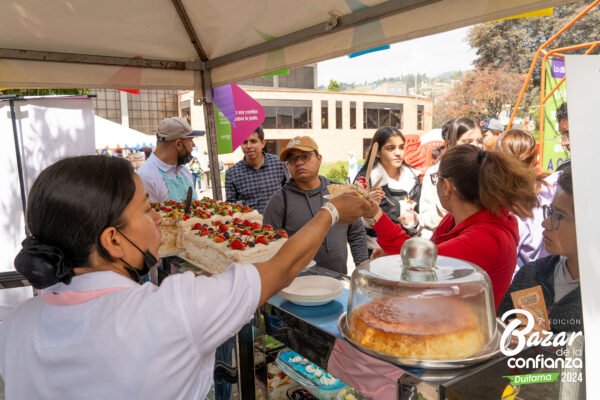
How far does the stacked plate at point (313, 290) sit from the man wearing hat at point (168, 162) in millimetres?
3084

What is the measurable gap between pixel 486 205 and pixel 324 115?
37.9 m

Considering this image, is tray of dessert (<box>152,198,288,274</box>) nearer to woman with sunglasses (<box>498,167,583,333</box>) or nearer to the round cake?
the round cake

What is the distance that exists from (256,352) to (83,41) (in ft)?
11.1

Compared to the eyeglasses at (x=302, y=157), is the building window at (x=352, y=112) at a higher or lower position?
higher

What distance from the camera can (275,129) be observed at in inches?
1441

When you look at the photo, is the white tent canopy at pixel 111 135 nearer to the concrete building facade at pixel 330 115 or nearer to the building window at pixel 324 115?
the concrete building facade at pixel 330 115

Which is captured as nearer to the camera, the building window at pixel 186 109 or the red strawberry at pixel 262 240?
the red strawberry at pixel 262 240

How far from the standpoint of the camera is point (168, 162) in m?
5.11

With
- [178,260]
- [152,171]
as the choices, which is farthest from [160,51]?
[178,260]

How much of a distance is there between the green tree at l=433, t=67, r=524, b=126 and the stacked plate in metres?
34.4

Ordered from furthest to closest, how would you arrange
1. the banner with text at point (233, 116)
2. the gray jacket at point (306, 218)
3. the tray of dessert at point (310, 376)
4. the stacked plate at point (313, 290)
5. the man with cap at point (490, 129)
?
the man with cap at point (490, 129) < the banner with text at point (233, 116) < the gray jacket at point (306, 218) < the tray of dessert at point (310, 376) < the stacked plate at point (313, 290)

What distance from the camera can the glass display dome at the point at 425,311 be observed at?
Answer: 4.51 ft

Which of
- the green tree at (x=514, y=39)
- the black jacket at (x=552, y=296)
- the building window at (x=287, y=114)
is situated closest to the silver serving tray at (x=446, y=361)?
the black jacket at (x=552, y=296)

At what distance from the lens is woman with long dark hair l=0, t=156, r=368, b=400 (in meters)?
1.22
